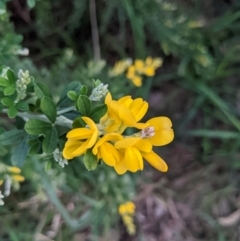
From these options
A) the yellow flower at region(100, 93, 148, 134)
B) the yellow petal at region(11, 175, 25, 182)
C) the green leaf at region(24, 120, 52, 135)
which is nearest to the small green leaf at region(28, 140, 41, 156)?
the green leaf at region(24, 120, 52, 135)

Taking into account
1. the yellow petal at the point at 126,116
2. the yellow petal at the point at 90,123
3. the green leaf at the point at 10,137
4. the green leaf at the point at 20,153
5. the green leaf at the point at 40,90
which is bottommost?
the green leaf at the point at 20,153

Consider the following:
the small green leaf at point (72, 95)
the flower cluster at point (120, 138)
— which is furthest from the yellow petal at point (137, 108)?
the small green leaf at point (72, 95)

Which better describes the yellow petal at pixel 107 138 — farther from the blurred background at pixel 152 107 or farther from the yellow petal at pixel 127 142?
the blurred background at pixel 152 107

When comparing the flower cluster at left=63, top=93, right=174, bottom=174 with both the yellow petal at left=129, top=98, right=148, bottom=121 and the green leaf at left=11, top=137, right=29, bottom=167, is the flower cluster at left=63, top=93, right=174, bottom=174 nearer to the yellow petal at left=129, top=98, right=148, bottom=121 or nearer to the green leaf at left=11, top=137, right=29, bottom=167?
the yellow petal at left=129, top=98, right=148, bottom=121

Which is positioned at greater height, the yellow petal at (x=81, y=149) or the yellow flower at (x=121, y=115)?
the yellow flower at (x=121, y=115)

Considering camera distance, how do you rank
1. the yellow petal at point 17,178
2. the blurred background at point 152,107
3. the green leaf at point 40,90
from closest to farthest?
the green leaf at point 40,90 < the yellow petal at point 17,178 < the blurred background at point 152,107

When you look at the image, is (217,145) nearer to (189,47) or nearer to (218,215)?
(218,215)

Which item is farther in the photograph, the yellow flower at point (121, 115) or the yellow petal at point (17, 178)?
the yellow petal at point (17, 178)

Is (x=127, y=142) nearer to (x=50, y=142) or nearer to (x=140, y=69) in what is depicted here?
(x=50, y=142)
